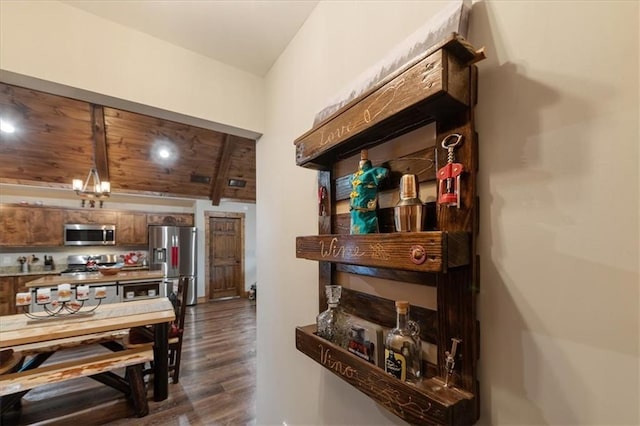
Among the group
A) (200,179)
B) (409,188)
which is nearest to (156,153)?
(200,179)

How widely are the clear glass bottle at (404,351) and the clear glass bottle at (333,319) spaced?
0.26 m

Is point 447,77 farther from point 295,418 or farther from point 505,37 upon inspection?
point 295,418

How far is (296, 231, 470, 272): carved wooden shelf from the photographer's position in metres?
0.58

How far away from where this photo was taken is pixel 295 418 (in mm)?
1381

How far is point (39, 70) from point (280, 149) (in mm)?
1118

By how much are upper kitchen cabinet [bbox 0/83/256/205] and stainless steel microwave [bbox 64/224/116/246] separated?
0.92 meters

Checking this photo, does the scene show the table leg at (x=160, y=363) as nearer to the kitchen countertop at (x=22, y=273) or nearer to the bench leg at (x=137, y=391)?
the bench leg at (x=137, y=391)

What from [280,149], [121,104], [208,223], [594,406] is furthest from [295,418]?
[208,223]

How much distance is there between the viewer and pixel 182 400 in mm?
2568

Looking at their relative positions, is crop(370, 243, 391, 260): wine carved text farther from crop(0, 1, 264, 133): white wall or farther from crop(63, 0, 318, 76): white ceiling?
crop(0, 1, 264, 133): white wall

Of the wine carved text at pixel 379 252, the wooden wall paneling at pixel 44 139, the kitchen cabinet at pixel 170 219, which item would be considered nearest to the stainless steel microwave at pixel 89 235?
the kitchen cabinet at pixel 170 219

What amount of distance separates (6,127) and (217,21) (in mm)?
4491

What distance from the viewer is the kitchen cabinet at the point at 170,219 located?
602 centimetres

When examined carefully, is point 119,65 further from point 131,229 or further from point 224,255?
point 224,255
